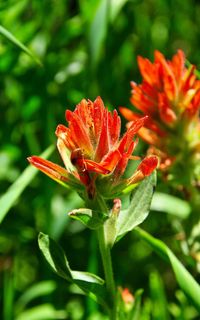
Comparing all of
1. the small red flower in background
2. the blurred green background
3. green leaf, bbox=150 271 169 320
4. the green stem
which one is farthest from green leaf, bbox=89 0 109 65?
the green stem

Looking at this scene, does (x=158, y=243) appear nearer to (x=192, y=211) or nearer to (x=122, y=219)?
(x=122, y=219)

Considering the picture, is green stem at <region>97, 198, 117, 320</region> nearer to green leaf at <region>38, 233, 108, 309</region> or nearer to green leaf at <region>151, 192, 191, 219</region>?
green leaf at <region>38, 233, 108, 309</region>

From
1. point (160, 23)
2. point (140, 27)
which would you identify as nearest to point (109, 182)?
point (140, 27)

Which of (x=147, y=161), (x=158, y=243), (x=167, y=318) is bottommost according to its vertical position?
(x=167, y=318)

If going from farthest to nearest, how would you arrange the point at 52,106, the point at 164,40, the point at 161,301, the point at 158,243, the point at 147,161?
the point at 164,40 → the point at 52,106 → the point at 161,301 → the point at 158,243 → the point at 147,161

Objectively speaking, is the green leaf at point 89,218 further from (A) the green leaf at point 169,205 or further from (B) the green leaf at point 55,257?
(A) the green leaf at point 169,205

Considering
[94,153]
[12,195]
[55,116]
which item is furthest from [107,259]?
[55,116]
